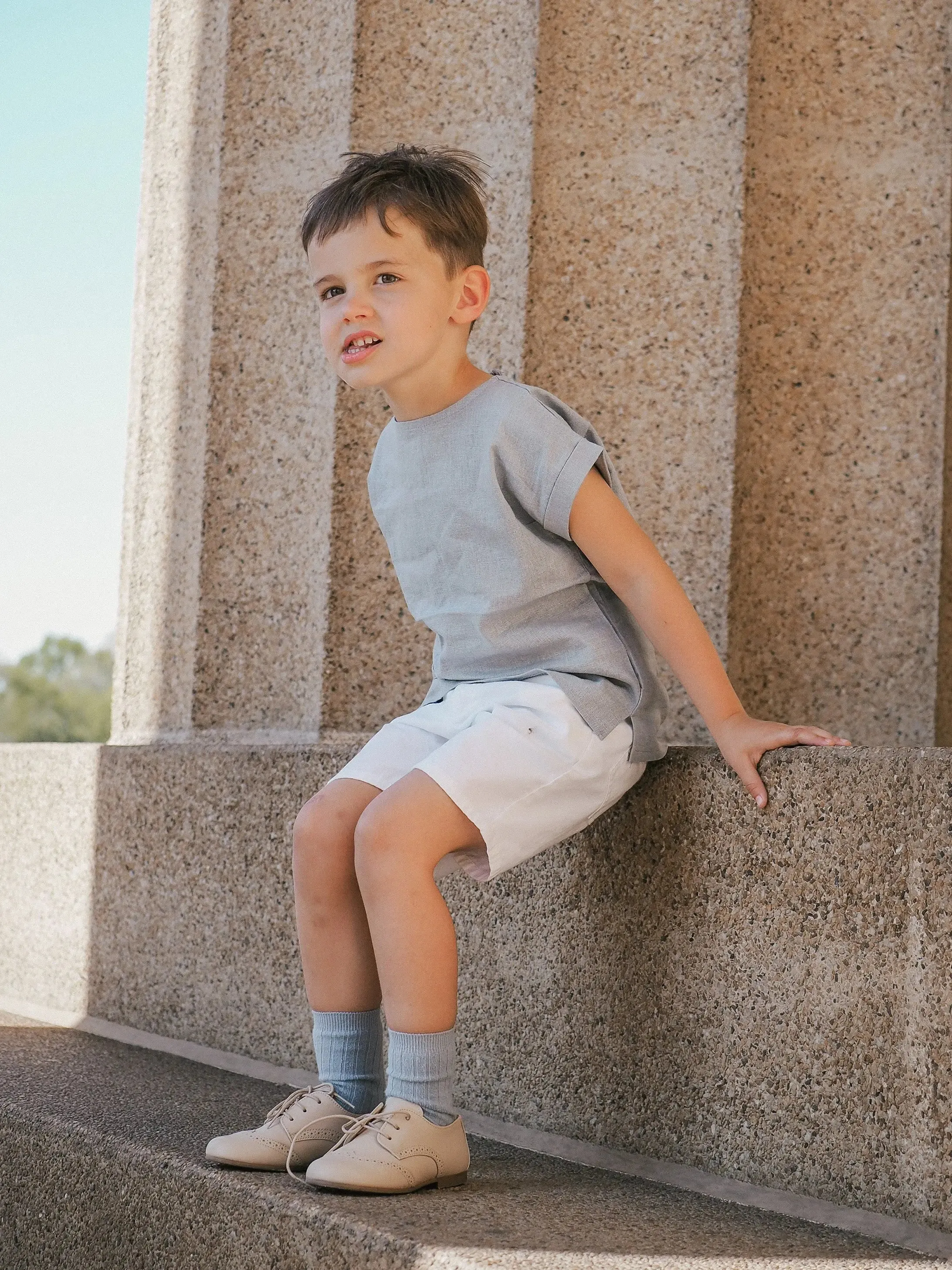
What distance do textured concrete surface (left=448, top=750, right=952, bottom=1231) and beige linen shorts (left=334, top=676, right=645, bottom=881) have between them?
120mm

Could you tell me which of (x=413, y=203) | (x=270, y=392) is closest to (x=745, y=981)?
(x=413, y=203)

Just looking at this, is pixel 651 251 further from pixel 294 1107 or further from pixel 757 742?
pixel 294 1107

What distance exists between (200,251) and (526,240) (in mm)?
771

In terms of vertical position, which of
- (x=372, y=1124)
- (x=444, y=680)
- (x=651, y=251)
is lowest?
(x=372, y=1124)

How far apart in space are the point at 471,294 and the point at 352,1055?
3.60 feet

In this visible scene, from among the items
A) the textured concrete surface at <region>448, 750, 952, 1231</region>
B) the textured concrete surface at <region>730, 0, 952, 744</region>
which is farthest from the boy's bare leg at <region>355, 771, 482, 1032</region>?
the textured concrete surface at <region>730, 0, 952, 744</region>

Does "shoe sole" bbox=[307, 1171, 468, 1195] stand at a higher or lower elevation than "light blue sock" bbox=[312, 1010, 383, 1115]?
lower

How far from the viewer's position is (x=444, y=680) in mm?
2090

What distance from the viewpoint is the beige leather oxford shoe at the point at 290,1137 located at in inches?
69.0

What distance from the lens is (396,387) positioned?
2.09m

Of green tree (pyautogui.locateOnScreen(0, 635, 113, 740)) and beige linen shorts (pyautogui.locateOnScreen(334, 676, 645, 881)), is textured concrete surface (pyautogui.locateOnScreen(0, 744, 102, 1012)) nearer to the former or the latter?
beige linen shorts (pyautogui.locateOnScreen(334, 676, 645, 881))

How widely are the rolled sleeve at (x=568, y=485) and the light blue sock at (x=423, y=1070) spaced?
68 cm

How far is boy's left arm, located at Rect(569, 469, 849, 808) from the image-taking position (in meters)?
1.79

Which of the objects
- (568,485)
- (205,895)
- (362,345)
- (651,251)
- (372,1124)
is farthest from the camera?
(651,251)
